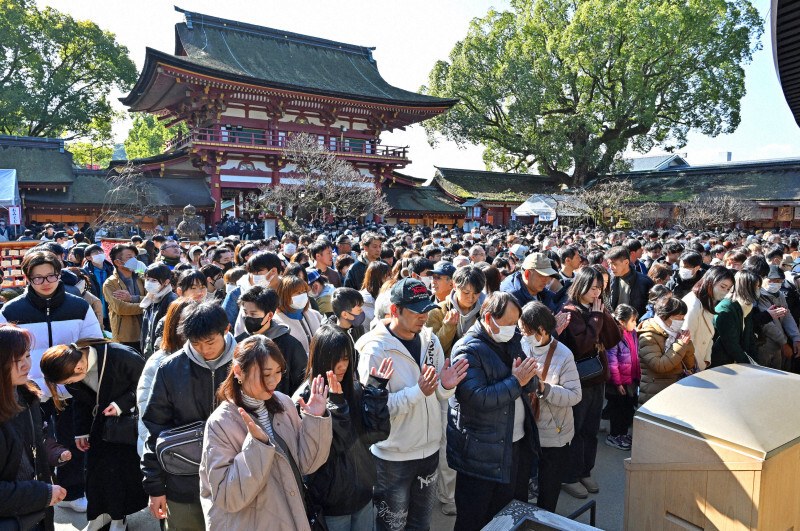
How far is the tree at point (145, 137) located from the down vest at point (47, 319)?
4432cm

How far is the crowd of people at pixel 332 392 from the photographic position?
1.99m

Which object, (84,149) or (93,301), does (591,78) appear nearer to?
(93,301)

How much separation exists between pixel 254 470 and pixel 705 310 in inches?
158

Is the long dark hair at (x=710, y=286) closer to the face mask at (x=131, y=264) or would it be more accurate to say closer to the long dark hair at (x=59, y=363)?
the long dark hair at (x=59, y=363)

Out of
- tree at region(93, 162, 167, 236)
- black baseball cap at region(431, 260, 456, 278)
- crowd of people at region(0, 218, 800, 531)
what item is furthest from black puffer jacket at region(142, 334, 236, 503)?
A: tree at region(93, 162, 167, 236)

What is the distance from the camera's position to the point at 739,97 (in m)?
27.1

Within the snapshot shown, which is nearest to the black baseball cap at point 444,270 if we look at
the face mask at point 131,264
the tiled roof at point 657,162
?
the face mask at point 131,264

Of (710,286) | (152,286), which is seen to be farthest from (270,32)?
(710,286)

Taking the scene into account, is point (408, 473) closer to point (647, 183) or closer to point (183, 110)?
point (183, 110)

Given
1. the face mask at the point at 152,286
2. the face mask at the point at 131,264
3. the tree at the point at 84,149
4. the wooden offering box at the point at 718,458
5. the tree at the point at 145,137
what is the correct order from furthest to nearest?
the tree at the point at 145,137, the tree at the point at 84,149, the face mask at the point at 131,264, the face mask at the point at 152,286, the wooden offering box at the point at 718,458

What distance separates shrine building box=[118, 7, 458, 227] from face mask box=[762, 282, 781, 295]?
18.2 metres

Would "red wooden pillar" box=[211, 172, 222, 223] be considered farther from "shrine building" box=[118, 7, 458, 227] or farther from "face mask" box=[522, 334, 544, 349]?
"face mask" box=[522, 334, 544, 349]

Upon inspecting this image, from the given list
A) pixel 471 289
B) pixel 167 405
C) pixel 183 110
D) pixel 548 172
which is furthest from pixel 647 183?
pixel 167 405

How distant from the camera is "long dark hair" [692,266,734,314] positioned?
164 inches
